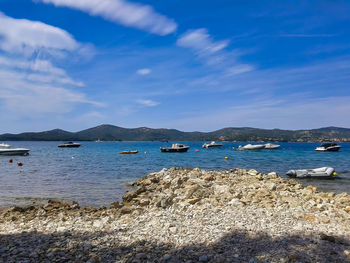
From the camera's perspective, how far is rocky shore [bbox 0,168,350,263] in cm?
582

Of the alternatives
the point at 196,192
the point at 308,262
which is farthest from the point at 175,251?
the point at 196,192

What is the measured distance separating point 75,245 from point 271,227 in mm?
5473

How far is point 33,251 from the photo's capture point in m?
6.14

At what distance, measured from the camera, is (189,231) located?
23.9 feet

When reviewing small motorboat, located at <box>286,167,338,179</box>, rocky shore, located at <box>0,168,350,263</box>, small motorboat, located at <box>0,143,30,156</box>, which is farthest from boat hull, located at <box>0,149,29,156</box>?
small motorboat, located at <box>286,167,338,179</box>

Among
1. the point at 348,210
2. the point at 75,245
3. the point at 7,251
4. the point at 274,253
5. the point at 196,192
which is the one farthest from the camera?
the point at 196,192

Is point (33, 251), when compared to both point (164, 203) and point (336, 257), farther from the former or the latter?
point (336, 257)

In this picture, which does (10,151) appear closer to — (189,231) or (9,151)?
(9,151)

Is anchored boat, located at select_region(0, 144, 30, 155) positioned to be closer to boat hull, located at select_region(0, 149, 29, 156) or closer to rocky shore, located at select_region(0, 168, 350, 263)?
boat hull, located at select_region(0, 149, 29, 156)

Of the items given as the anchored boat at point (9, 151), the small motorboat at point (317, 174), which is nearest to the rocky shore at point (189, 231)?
the small motorboat at point (317, 174)

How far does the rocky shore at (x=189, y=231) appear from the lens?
5820 millimetres

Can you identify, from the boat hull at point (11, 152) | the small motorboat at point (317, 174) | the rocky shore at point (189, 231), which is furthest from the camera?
the boat hull at point (11, 152)

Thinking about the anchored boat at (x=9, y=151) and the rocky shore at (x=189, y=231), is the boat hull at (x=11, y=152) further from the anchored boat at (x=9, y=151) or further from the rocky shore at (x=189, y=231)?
the rocky shore at (x=189, y=231)

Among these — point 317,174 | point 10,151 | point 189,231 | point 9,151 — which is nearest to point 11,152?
point 10,151
